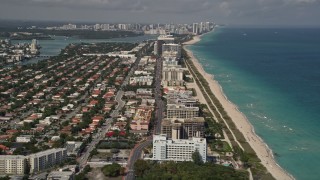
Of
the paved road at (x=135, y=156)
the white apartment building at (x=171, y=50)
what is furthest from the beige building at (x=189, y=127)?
the white apartment building at (x=171, y=50)

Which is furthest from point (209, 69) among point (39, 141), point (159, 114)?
point (39, 141)

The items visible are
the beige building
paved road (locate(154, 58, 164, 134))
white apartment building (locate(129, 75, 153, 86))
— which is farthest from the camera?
white apartment building (locate(129, 75, 153, 86))

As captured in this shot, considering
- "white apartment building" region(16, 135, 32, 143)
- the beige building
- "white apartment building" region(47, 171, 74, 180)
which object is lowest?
"white apartment building" region(16, 135, 32, 143)

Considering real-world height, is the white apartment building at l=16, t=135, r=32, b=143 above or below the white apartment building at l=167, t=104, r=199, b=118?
below

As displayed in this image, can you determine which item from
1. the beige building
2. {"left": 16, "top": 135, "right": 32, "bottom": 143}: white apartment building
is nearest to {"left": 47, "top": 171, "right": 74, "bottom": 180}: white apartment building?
{"left": 16, "top": 135, "right": 32, "bottom": 143}: white apartment building

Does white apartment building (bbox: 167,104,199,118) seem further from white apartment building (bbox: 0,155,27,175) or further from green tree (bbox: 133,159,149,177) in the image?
white apartment building (bbox: 0,155,27,175)

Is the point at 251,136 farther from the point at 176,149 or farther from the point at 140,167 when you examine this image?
the point at 140,167

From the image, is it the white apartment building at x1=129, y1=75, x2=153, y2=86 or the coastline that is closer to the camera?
the coastline
